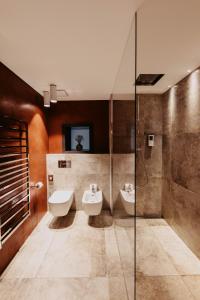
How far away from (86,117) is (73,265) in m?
2.50

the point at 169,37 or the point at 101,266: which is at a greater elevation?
the point at 169,37

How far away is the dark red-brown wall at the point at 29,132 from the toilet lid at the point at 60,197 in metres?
0.25

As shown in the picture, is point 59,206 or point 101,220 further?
point 101,220

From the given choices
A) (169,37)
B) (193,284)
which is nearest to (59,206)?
(193,284)

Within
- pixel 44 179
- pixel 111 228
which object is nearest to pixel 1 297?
pixel 111 228

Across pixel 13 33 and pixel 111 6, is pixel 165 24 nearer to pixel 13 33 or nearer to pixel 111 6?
pixel 111 6

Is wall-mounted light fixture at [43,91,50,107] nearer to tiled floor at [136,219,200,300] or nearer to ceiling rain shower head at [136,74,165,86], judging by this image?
ceiling rain shower head at [136,74,165,86]

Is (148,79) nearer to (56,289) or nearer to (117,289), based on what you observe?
(117,289)

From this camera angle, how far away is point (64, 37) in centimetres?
151

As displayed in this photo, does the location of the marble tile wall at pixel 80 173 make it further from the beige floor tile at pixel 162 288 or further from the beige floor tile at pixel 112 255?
the beige floor tile at pixel 162 288

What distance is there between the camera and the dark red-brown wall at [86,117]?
355 centimetres

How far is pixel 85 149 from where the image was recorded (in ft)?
12.0

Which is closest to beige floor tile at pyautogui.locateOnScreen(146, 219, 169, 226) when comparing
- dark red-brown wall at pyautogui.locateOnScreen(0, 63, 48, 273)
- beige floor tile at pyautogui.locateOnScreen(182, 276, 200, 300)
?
beige floor tile at pyautogui.locateOnScreen(182, 276, 200, 300)

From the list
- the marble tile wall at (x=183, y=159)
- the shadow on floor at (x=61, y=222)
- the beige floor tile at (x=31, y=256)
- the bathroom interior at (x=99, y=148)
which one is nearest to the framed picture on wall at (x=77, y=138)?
the bathroom interior at (x=99, y=148)
